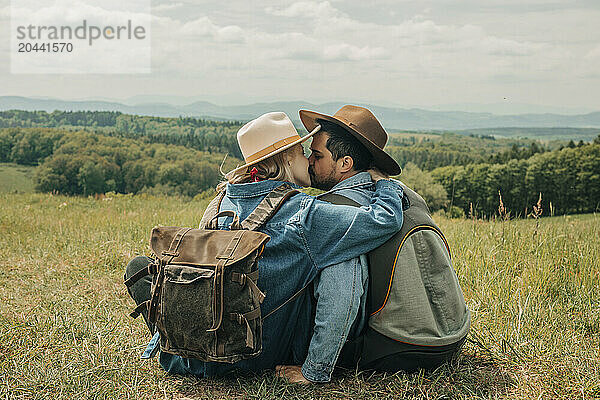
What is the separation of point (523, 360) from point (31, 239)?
19.1 ft

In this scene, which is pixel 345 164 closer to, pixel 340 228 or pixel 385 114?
pixel 340 228

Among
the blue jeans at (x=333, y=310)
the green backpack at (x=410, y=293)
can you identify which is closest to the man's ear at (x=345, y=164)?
the green backpack at (x=410, y=293)

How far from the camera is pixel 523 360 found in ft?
10.9

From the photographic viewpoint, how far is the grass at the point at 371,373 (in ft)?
9.87

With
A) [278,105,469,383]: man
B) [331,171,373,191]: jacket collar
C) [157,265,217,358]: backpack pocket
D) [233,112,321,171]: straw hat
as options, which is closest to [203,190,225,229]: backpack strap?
[233,112,321,171]: straw hat

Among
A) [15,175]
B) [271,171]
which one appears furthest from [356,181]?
[15,175]

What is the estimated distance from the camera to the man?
9.14 ft

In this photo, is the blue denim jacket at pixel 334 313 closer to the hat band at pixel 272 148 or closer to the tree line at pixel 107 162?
the hat band at pixel 272 148

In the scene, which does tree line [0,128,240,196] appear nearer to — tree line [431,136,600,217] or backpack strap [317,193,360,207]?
tree line [431,136,600,217]

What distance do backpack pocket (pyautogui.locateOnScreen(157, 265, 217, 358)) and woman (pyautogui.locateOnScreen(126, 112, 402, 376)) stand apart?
1.12 feet

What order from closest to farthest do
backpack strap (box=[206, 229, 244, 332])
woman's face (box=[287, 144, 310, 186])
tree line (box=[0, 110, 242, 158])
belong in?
backpack strap (box=[206, 229, 244, 332]), woman's face (box=[287, 144, 310, 186]), tree line (box=[0, 110, 242, 158])

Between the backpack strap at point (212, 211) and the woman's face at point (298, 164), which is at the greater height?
the woman's face at point (298, 164)

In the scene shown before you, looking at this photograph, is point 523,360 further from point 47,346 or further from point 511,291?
point 47,346

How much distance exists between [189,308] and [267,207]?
613 millimetres
